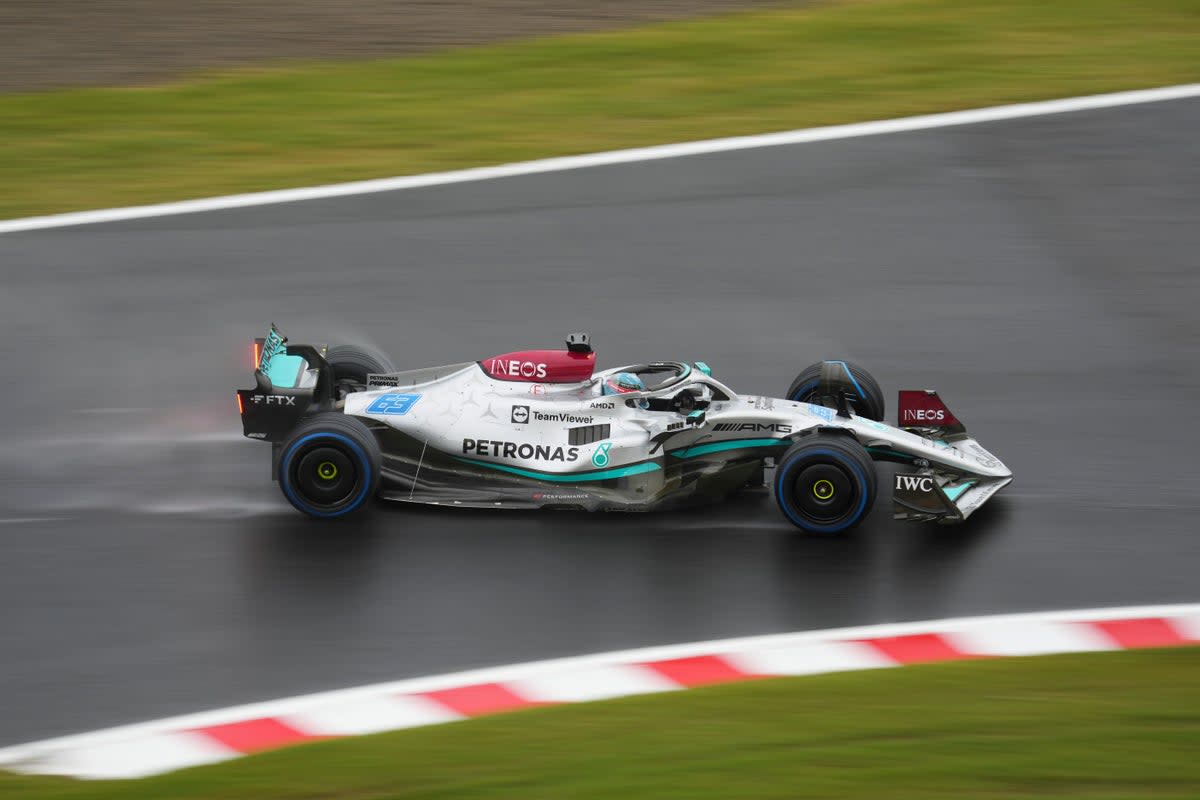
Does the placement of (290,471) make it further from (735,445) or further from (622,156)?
(622,156)

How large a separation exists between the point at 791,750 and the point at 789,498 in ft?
9.01

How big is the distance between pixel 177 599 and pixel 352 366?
241 cm

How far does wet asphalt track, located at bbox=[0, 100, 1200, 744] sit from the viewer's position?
8.61m

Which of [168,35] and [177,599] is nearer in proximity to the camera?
[177,599]

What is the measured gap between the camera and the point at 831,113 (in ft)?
52.4

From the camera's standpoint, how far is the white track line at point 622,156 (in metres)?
14.4

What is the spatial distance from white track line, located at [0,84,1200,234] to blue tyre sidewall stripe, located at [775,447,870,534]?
6.36 m

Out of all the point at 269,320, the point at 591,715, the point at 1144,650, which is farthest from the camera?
the point at 269,320

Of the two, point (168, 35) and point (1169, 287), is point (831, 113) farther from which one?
point (168, 35)

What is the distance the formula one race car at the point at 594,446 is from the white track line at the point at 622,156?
4.91 meters

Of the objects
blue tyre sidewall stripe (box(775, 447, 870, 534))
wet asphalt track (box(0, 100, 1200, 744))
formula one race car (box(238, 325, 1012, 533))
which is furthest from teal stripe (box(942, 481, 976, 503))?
blue tyre sidewall stripe (box(775, 447, 870, 534))

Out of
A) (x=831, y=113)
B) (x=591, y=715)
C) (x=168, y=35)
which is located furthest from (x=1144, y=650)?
(x=168, y=35)

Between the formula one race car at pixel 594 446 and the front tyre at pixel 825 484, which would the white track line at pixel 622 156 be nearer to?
the formula one race car at pixel 594 446

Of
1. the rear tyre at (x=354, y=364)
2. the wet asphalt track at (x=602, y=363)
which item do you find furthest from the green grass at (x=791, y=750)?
the rear tyre at (x=354, y=364)
